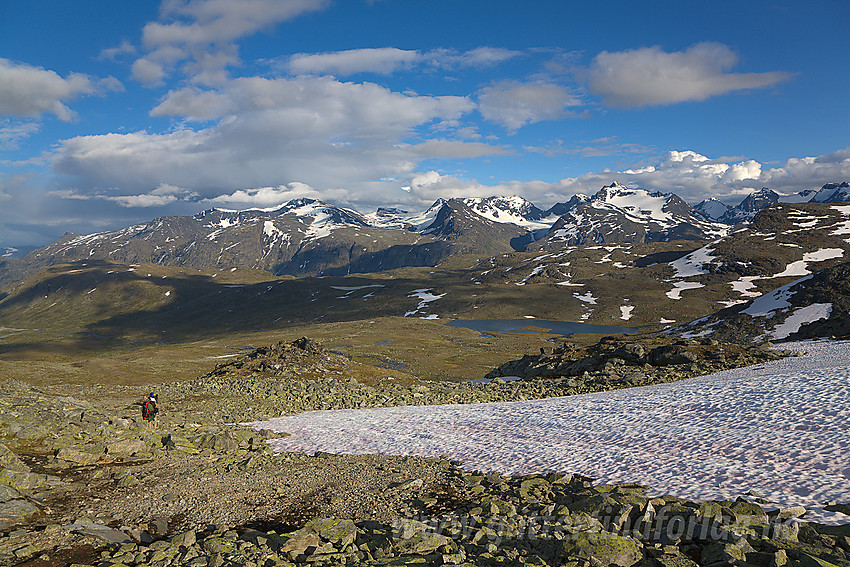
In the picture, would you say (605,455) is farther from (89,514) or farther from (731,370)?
(731,370)

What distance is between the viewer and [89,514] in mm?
15281

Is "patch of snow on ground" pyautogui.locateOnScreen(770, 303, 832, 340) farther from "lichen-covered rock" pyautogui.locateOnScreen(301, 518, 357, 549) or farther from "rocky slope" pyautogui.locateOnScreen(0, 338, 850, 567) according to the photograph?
"lichen-covered rock" pyautogui.locateOnScreen(301, 518, 357, 549)

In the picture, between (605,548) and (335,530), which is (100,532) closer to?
(335,530)

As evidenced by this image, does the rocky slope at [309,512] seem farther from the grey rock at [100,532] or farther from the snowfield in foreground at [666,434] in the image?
the snowfield in foreground at [666,434]

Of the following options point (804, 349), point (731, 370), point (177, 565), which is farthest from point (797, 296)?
point (177, 565)

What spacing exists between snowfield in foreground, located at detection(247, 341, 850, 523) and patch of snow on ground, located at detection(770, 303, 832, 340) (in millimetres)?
70587

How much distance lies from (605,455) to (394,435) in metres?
13.3

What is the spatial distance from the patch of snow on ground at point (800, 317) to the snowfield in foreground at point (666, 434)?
70.6 m

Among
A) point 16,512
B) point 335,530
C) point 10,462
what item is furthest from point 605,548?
point 10,462

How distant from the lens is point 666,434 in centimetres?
2361

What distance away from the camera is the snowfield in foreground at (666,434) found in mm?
16516

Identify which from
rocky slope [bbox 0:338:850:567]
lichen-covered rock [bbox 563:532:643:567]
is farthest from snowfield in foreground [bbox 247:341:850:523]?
lichen-covered rock [bbox 563:532:643:567]

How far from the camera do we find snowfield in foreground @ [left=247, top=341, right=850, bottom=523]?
1652 centimetres

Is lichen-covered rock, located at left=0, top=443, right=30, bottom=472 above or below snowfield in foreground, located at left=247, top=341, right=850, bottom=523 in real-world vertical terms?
above
